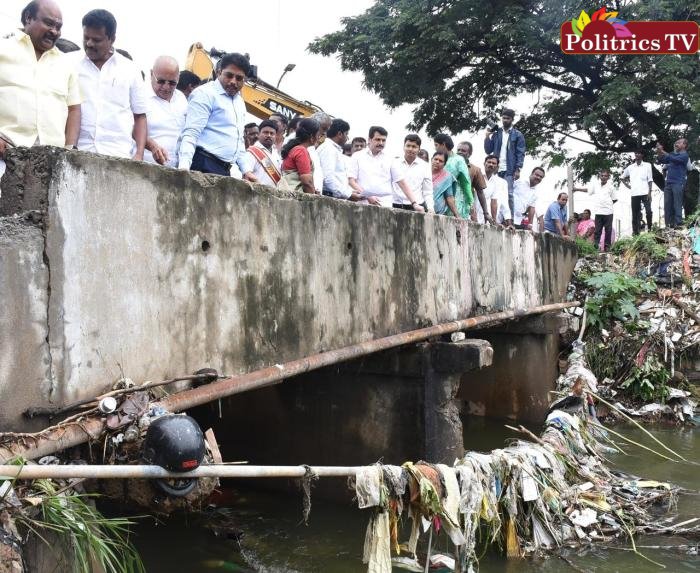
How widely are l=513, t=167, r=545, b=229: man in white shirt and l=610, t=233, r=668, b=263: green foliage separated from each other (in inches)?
102

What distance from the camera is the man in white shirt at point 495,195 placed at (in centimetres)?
947

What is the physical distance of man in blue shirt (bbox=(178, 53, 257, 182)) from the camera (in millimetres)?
4098

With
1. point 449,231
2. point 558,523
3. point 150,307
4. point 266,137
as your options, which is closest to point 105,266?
point 150,307

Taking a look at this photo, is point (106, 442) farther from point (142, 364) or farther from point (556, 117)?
point (556, 117)

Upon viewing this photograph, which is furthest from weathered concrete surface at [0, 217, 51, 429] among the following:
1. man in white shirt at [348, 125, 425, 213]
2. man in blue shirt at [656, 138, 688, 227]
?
man in blue shirt at [656, 138, 688, 227]

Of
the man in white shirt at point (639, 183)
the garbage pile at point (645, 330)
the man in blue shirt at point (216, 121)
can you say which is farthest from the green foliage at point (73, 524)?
the man in white shirt at point (639, 183)

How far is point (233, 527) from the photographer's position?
5637 millimetres

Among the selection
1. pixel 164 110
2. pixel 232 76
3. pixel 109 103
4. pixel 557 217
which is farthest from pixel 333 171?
pixel 557 217

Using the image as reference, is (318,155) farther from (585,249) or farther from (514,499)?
(585,249)

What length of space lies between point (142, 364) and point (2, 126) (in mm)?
1259

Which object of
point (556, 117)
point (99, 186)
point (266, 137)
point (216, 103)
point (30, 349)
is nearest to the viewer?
point (30, 349)

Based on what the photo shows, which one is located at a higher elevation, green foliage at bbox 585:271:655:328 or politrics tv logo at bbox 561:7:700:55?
politrics tv logo at bbox 561:7:700:55

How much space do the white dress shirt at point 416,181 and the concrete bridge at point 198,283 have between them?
2.83 ft

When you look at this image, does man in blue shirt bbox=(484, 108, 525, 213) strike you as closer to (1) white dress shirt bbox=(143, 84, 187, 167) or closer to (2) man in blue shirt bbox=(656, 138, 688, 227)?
(2) man in blue shirt bbox=(656, 138, 688, 227)
